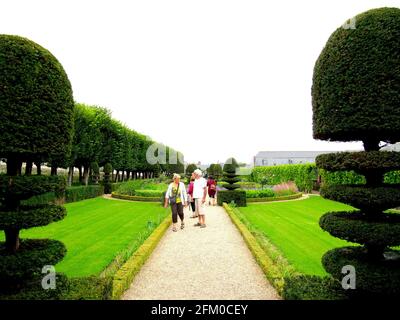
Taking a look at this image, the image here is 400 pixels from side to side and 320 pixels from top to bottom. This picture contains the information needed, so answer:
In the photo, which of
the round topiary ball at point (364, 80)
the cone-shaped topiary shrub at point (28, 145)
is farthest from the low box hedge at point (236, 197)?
the cone-shaped topiary shrub at point (28, 145)

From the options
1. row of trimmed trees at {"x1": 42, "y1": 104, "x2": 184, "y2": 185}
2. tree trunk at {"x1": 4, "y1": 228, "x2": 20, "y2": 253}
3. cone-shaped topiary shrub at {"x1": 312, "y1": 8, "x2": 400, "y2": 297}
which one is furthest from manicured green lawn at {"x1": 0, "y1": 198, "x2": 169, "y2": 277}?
row of trimmed trees at {"x1": 42, "y1": 104, "x2": 184, "y2": 185}

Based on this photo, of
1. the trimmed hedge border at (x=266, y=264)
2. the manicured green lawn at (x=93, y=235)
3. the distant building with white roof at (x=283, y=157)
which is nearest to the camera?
the trimmed hedge border at (x=266, y=264)

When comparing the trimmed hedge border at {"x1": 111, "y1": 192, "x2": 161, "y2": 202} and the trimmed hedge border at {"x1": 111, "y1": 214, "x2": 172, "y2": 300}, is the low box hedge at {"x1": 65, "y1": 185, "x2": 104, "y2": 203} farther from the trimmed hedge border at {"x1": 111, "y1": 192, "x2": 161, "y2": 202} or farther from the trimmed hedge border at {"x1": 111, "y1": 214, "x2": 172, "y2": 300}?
the trimmed hedge border at {"x1": 111, "y1": 214, "x2": 172, "y2": 300}

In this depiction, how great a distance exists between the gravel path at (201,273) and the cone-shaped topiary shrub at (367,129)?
1.76m

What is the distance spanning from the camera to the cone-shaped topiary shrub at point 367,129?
4531mm

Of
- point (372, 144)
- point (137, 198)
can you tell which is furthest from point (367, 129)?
point (137, 198)

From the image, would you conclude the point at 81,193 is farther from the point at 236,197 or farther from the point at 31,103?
the point at 31,103

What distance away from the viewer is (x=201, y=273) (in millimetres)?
6824

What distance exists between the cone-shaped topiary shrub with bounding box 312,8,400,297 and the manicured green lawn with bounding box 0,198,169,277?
17.0ft

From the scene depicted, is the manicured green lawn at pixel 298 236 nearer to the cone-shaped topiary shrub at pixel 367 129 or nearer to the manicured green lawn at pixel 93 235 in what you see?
the cone-shaped topiary shrub at pixel 367 129

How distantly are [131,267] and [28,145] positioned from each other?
3.21 m
